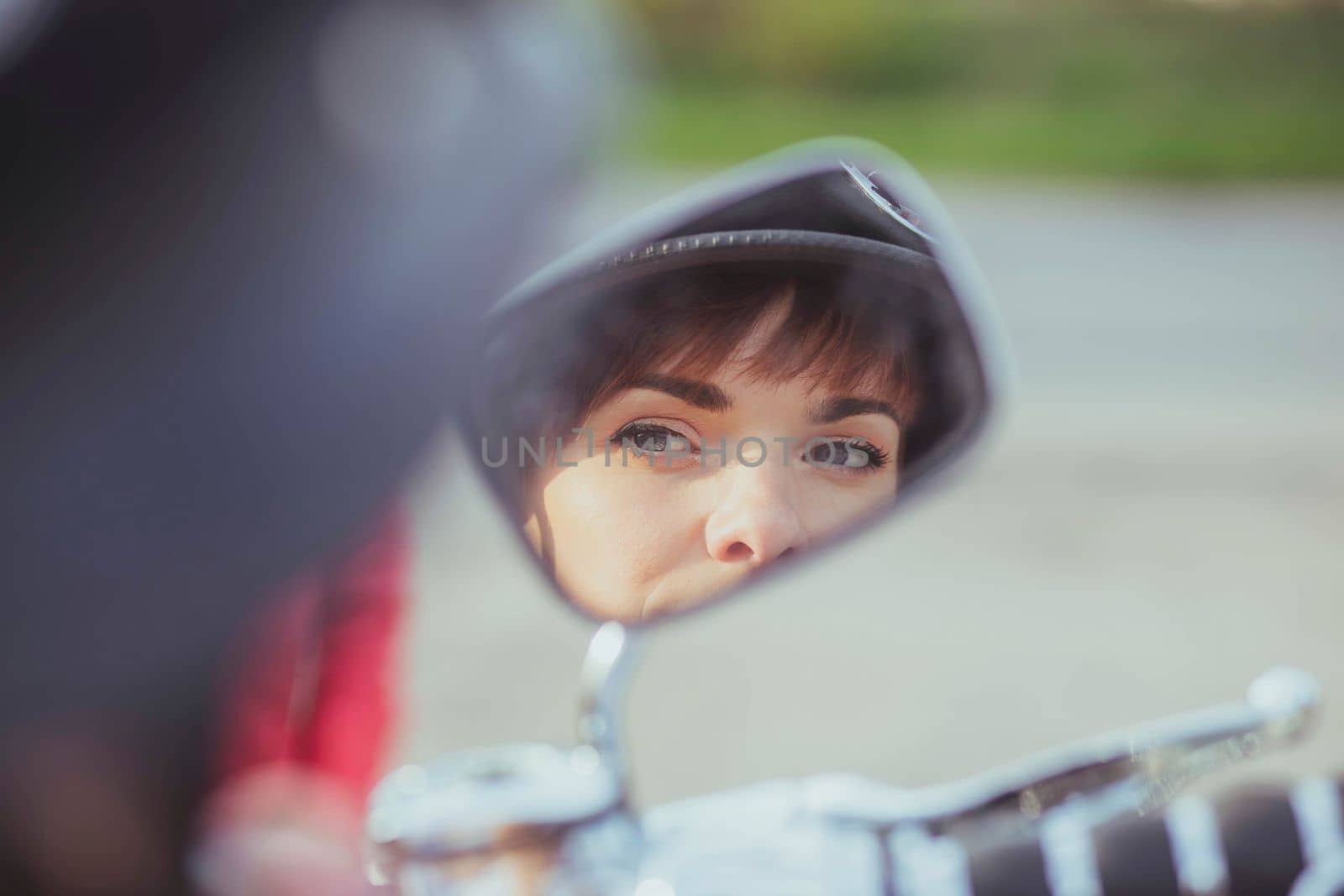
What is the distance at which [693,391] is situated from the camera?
92cm

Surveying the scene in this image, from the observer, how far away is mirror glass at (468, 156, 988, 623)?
923mm

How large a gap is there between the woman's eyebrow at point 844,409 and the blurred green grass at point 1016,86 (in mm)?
219

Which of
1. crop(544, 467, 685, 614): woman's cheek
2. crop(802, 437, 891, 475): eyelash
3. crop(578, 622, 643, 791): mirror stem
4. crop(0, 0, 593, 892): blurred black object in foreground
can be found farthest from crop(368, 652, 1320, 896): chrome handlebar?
crop(0, 0, 593, 892): blurred black object in foreground

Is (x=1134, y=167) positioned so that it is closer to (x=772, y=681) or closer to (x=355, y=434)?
(x=772, y=681)

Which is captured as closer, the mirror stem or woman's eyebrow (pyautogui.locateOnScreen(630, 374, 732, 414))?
woman's eyebrow (pyautogui.locateOnScreen(630, 374, 732, 414))

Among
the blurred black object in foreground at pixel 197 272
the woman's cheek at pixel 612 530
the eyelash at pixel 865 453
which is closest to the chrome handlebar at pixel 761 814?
the woman's cheek at pixel 612 530

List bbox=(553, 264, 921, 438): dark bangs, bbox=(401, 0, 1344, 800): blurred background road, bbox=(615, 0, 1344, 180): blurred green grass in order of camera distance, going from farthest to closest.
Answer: bbox=(615, 0, 1344, 180): blurred green grass → bbox=(401, 0, 1344, 800): blurred background road → bbox=(553, 264, 921, 438): dark bangs

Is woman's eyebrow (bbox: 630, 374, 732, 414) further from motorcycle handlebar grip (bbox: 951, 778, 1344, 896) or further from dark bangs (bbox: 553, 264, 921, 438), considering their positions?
motorcycle handlebar grip (bbox: 951, 778, 1344, 896)

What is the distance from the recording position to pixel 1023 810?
1.39 meters

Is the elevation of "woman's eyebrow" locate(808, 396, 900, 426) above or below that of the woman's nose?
above

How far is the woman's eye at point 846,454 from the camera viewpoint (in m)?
0.97

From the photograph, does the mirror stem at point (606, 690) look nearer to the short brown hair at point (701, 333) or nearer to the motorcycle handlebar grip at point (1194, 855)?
the short brown hair at point (701, 333)

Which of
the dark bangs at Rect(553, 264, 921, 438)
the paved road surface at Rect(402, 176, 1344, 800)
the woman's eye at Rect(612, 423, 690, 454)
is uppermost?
the paved road surface at Rect(402, 176, 1344, 800)

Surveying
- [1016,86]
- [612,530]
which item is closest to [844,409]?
[612,530]
